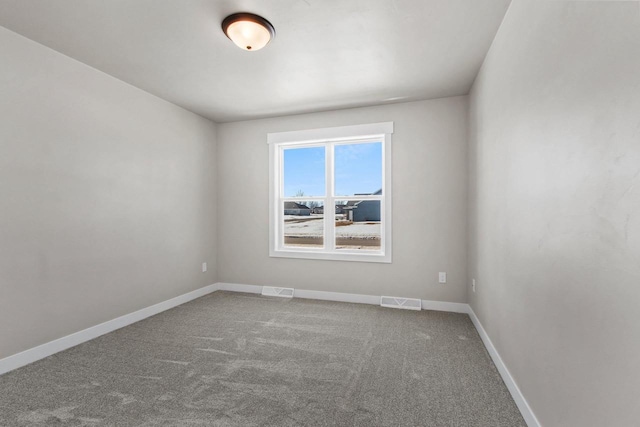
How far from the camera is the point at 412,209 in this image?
3.87 meters

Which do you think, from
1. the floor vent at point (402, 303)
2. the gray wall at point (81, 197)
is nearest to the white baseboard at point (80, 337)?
the gray wall at point (81, 197)

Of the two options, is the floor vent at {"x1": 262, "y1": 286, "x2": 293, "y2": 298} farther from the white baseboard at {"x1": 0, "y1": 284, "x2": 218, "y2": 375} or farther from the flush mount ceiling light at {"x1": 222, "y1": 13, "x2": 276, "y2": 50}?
the flush mount ceiling light at {"x1": 222, "y1": 13, "x2": 276, "y2": 50}

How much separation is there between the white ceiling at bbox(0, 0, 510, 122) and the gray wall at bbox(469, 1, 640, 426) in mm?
532

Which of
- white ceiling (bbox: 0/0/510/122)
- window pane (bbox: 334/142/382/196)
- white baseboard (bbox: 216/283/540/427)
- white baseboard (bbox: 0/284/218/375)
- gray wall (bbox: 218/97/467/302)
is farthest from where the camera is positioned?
window pane (bbox: 334/142/382/196)

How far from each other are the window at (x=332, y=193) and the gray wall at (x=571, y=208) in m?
1.91

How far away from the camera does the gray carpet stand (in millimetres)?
1818

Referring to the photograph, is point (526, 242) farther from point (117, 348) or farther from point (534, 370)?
point (117, 348)

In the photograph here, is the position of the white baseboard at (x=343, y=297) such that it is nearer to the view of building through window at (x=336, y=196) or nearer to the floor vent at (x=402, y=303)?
the floor vent at (x=402, y=303)

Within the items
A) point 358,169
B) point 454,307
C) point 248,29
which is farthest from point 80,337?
point 454,307

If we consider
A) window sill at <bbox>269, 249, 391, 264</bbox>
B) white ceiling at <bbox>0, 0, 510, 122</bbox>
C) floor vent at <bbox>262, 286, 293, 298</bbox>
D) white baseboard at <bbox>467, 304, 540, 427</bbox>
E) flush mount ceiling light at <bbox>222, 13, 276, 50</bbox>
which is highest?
white ceiling at <bbox>0, 0, 510, 122</bbox>

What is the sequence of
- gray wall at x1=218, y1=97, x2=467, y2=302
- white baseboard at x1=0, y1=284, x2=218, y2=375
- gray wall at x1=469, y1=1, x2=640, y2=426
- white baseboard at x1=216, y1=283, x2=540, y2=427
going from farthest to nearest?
gray wall at x1=218, y1=97, x2=467, y2=302
white baseboard at x1=0, y1=284, x2=218, y2=375
white baseboard at x1=216, y1=283, x2=540, y2=427
gray wall at x1=469, y1=1, x2=640, y2=426

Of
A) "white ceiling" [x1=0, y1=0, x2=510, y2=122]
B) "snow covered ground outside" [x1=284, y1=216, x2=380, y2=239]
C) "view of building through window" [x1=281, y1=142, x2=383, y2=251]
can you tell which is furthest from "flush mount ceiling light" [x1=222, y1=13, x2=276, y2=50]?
"snow covered ground outside" [x1=284, y1=216, x2=380, y2=239]

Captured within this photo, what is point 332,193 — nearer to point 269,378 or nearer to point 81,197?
point 269,378

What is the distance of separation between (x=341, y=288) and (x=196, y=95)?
3079mm
